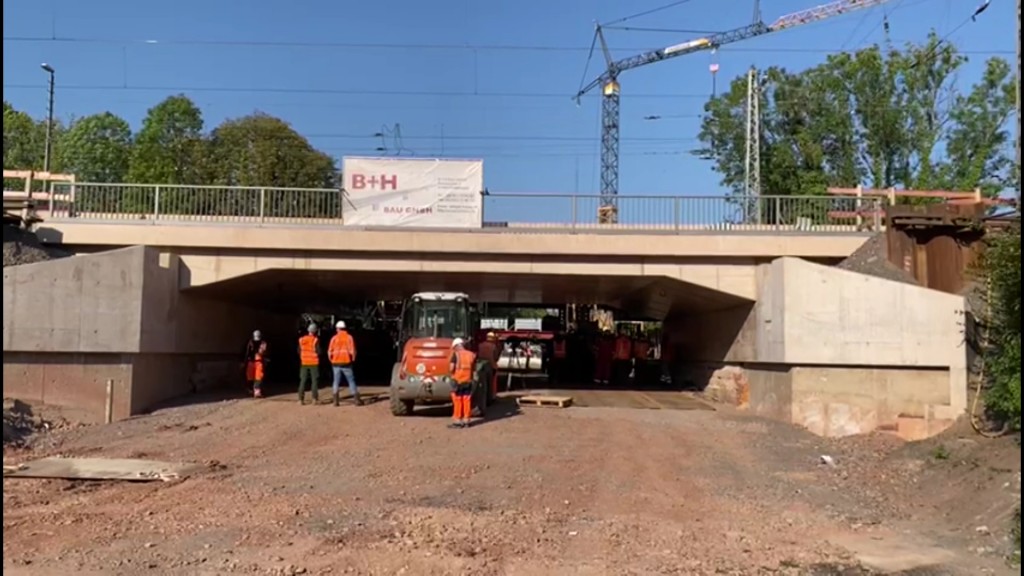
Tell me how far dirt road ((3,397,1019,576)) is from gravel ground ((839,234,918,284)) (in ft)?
17.0

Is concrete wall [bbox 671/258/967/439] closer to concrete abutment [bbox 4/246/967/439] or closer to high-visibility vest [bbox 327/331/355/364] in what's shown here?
concrete abutment [bbox 4/246/967/439]

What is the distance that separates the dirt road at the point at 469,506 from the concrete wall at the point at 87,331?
4.87 ft

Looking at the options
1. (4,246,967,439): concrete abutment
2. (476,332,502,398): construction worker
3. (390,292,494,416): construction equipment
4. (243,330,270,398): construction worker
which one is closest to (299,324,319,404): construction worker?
(243,330,270,398): construction worker

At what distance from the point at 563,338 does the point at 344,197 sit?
13.2m

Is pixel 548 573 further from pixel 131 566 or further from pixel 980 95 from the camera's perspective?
pixel 980 95

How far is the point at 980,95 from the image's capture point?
4503 cm

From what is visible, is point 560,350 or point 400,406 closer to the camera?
point 400,406

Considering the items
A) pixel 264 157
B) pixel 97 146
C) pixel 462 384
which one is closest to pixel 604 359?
pixel 462 384

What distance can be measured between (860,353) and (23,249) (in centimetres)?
1920

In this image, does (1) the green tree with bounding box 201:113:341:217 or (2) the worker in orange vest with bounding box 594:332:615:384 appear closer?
(2) the worker in orange vest with bounding box 594:332:615:384

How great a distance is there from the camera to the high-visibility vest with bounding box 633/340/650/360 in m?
31.6

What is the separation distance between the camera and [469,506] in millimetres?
10281

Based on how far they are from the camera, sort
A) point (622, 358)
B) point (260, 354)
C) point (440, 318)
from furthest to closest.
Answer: point (622, 358), point (260, 354), point (440, 318)

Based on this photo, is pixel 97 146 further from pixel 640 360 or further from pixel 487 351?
pixel 487 351
